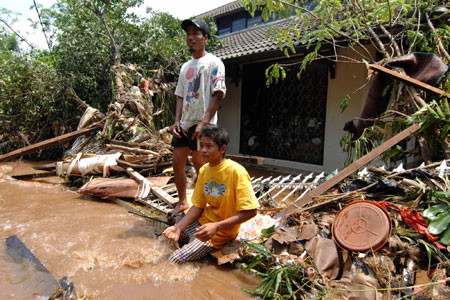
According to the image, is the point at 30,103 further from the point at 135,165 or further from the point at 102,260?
the point at 102,260

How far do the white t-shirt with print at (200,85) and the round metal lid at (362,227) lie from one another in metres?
1.39

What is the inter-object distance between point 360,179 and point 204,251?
1537mm

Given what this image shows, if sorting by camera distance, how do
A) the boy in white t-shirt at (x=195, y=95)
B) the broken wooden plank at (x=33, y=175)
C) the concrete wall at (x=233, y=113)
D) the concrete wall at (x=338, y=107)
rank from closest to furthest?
the boy in white t-shirt at (x=195, y=95) → the broken wooden plank at (x=33, y=175) → the concrete wall at (x=338, y=107) → the concrete wall at (x=233, y=113)

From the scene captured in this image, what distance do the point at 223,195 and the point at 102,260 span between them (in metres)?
1.01

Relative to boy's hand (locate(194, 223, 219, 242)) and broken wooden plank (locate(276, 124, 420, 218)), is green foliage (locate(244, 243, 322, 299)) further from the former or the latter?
broken wooden plank (locate(276, 124, 420, 218))

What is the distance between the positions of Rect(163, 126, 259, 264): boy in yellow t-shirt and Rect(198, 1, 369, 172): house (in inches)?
135

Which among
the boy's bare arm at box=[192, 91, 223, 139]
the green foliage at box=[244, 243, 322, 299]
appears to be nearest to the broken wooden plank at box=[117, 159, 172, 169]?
the boy's bare arm at box=[192, 91, 223, 139]

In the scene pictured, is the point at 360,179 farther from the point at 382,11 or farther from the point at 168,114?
the point at 168,114

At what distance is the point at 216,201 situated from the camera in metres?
2.20

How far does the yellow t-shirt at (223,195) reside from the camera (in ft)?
6.62

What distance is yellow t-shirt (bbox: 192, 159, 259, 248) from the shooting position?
2.02m

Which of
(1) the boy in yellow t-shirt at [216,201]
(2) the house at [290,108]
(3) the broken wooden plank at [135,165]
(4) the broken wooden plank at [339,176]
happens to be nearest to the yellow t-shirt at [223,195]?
(1) the boy in yellow t-shirt at [216,201]

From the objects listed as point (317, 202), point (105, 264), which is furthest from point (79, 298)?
point (317, 202)

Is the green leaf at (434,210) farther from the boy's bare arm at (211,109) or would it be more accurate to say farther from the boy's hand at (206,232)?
the boy's bare arm at (211,109)
